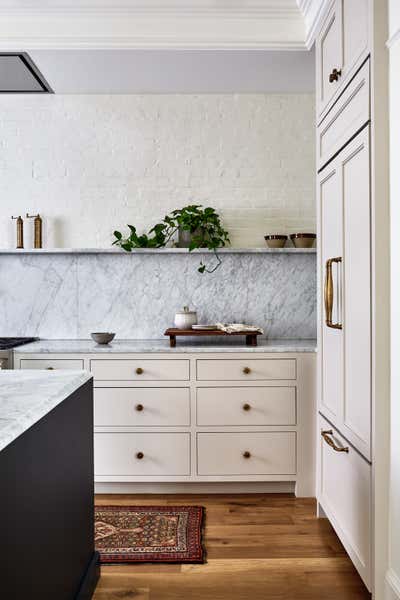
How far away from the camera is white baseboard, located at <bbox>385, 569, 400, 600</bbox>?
1835 millimetres

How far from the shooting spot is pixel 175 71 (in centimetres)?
339

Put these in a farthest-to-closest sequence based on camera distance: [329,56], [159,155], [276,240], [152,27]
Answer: [159,155]
[276,240]
[152,27]
[329,56]

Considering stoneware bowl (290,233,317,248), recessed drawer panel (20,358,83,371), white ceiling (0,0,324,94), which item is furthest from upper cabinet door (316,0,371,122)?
recessed drawer panel (20,358,83,371)

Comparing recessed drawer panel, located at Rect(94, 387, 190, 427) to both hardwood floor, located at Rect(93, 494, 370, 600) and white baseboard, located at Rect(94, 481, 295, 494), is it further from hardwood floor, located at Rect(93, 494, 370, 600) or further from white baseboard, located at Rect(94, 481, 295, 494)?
hardwood floor, located at Rect(93, 494, 370, 600)

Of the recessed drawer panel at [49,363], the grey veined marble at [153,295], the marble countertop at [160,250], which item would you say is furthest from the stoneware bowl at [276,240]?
the recessed drawer panel at [49,363]

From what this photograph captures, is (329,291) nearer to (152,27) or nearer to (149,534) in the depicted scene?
(149,534)

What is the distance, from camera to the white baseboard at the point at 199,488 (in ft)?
10.8

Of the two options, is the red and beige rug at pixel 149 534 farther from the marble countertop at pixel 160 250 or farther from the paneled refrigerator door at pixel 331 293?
the marble countertop at pixel 160 250

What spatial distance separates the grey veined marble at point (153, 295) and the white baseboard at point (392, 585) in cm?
200

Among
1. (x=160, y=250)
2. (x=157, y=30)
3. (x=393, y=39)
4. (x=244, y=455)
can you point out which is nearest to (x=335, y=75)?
(x=393, y=39)

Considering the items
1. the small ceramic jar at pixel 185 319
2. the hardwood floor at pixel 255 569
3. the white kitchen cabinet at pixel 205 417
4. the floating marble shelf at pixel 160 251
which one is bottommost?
the hardwood floor at pixel 255 569

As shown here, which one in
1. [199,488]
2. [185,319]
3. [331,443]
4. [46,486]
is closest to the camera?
[46,486]

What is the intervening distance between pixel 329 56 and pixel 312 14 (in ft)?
1.40

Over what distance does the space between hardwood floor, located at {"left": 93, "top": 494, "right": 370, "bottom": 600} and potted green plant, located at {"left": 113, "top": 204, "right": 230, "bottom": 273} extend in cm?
167
